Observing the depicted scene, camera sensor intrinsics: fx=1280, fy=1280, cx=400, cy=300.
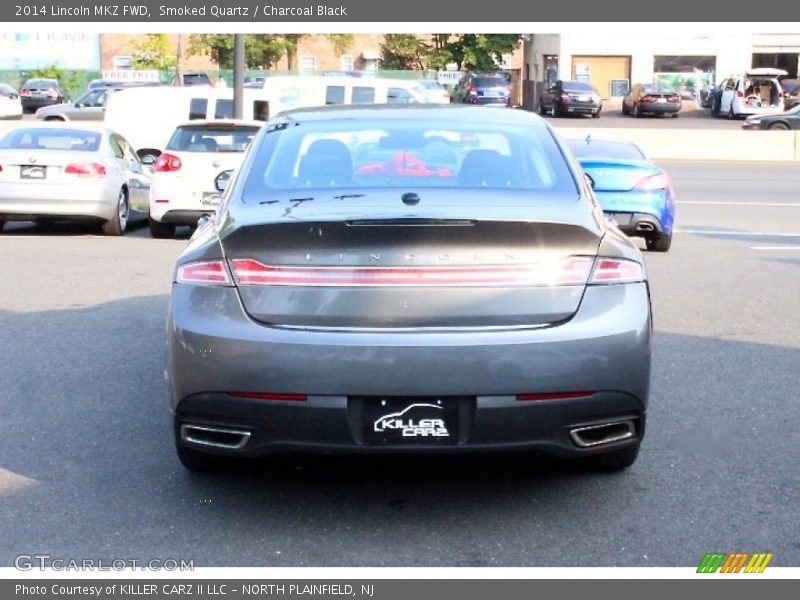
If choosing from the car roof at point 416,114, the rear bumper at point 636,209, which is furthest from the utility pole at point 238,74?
the car roof at point 416,114

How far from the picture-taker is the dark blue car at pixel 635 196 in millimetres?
13727

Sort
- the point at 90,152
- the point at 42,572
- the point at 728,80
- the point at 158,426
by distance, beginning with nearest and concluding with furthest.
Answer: the point at 42,572
the point at 158,426
the point at 90,152
the point at 728,80

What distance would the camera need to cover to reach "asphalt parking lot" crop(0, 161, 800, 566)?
472cm

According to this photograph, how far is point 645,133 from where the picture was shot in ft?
105

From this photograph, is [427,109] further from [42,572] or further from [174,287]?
[42,572]

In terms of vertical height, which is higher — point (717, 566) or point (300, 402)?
point (300, 402)

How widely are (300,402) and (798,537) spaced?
6.36 feet

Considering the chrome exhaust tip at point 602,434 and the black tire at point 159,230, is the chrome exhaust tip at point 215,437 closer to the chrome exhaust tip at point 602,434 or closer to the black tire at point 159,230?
the chrome exhaust tip at point 602,434

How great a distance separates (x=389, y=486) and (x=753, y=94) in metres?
50.2

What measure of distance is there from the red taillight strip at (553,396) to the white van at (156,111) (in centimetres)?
1993

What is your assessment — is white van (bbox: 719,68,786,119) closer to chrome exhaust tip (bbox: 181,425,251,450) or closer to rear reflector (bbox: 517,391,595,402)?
rear reflector (bbox: 517,391,595,402)

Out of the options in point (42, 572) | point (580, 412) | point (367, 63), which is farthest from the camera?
point (367, 63)

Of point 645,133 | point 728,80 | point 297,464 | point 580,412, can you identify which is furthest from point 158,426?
point 728,80

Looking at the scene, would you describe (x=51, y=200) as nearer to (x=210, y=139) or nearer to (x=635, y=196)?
(x=210, y=139)
